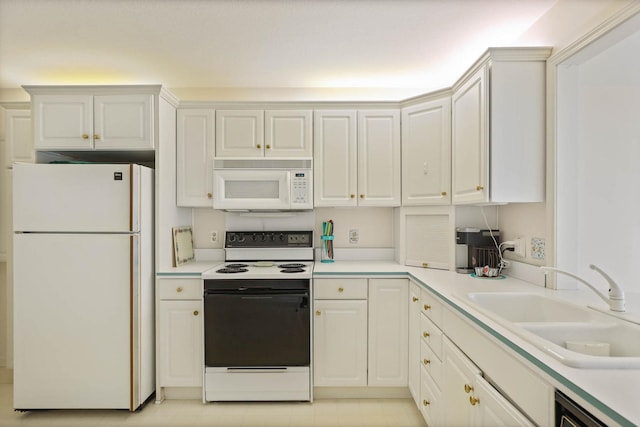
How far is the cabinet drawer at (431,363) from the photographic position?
6.33 feet

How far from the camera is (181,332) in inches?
98.8

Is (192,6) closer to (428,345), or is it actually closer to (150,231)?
(150,231)

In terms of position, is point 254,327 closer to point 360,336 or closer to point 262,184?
point 360,336

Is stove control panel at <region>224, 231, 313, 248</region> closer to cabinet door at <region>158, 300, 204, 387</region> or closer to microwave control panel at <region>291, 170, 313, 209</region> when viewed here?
microwave control panel at <region>291, 170, 313, 209</region>

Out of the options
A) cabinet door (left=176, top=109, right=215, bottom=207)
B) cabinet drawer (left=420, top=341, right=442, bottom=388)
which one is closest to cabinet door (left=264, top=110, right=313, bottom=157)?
cabinet door (left=176, top=109, right=215, bottom=207)

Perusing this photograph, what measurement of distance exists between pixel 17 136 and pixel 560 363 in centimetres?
382

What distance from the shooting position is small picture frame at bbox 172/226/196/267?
2.73 meters

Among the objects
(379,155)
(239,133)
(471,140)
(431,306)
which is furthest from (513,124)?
(239,133)

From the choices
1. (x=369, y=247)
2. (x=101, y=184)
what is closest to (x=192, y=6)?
(x=101, y=184)

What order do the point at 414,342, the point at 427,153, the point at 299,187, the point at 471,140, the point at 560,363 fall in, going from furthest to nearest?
the point at 299,187
the point at 427,153
the point at 414,342
the point at 471,140
the point at 560,363

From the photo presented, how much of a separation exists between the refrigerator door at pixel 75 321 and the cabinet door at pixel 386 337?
5.28 ft

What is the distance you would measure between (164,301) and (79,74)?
6.45ft

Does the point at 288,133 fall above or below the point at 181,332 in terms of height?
above

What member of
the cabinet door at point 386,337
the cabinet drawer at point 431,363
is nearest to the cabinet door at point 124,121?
the cabinet door at point 386,337
